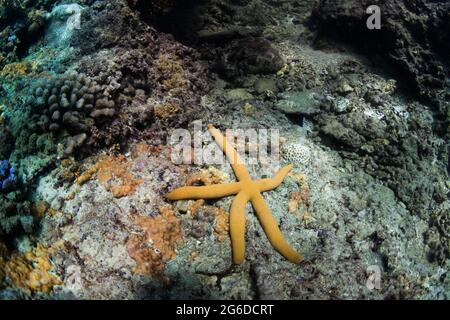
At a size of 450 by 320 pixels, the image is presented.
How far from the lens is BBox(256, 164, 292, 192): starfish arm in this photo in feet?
13.5

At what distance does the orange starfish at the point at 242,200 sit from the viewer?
374cm

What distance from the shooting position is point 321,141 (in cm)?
512

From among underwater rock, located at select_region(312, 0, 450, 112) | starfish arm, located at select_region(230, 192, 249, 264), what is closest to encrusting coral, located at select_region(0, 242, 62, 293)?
starfish arm, located at select_region(230, 192, 249, 264)

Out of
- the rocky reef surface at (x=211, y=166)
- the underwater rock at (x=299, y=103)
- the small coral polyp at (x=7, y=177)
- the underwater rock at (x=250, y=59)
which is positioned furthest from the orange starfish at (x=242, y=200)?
the underwater rock at (x=250, y=59)

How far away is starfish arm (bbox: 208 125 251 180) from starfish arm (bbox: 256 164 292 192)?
17cm

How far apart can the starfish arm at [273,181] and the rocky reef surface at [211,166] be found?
16 cm

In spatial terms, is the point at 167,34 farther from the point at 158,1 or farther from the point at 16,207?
the point at 16,207

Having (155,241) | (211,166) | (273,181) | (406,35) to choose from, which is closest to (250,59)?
(211,166)

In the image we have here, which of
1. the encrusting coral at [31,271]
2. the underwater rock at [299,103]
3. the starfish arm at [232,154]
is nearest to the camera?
the encrusting coral at [31,271]

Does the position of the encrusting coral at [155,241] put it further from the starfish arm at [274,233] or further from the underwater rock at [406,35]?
the underwater rock at [406,35]

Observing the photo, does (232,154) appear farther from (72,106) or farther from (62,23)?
(62,23)

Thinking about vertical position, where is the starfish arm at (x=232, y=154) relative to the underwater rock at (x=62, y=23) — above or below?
below

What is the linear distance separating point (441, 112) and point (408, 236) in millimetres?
2898
